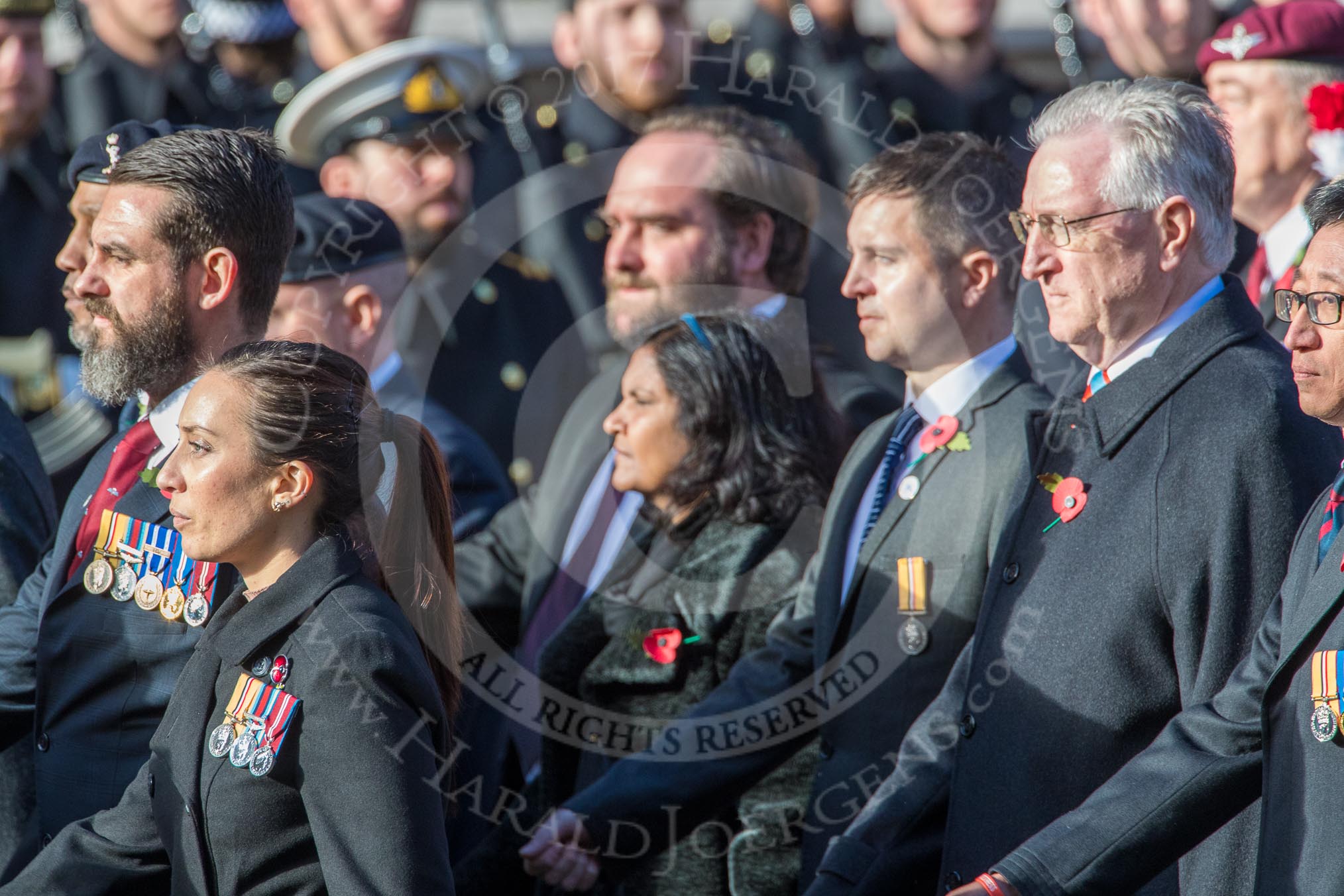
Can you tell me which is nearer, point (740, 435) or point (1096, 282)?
point (1096, 282)

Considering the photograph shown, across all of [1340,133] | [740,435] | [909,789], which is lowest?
[909,789]

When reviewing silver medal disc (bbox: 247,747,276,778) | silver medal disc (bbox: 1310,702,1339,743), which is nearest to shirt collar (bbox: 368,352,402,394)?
silver medal disc (bbox: 247,747,276,778)

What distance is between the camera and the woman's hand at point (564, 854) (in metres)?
3.43

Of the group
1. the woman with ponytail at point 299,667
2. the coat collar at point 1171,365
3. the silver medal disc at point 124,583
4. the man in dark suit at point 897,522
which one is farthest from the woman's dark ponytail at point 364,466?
the coat collar at point 1171,365

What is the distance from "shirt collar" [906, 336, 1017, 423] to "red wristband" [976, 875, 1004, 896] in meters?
1.32

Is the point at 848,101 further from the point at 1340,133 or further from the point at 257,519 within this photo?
the point at 257,519

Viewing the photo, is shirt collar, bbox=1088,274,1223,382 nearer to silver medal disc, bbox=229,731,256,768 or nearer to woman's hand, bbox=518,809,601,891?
woman's hand, bbox=518,809,601,891

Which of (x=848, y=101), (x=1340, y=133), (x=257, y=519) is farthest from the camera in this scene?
(x=848, y=101)

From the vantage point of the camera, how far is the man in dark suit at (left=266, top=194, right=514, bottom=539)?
14.6 ft

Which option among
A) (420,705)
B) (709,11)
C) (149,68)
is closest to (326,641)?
(420,705)

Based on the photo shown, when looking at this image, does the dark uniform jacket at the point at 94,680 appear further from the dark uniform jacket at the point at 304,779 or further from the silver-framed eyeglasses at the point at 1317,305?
the silver-framed eyeglasses at the point at 1317,305

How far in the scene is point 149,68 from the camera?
6246 mm

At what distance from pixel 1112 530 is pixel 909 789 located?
649 mm

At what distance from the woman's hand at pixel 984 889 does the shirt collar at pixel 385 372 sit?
8.04ft
